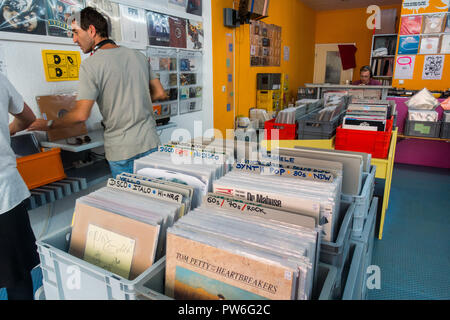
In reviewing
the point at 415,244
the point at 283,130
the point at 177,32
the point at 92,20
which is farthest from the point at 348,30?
the point at 92,20

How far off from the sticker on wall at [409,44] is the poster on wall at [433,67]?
0.26 m

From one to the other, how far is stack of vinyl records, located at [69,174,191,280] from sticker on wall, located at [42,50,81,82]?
1687mm

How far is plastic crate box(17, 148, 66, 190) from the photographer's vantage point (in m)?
1.71

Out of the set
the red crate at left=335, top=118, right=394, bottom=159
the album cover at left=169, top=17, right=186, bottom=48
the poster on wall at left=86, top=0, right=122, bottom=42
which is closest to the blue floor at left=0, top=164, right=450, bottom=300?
the red crate at left=335, top=118, right=394, bottom=159

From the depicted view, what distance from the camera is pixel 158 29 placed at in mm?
3166

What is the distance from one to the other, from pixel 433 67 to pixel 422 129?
2.58 metres

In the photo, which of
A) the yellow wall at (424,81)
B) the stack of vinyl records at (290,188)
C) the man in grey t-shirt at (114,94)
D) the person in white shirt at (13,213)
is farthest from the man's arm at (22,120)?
the yellow wall at (424,81)

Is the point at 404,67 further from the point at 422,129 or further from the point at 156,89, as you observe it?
the point at 156,89

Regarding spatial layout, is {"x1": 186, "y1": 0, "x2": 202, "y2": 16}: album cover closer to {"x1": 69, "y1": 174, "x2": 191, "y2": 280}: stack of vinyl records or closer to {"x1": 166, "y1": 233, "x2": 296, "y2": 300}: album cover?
{"x1": 69, "y1": 174, "x2": 191, "y2": 280}: stack of vinyl records

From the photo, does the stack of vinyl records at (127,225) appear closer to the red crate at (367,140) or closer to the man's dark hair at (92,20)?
the man's dark hair at (92,20)

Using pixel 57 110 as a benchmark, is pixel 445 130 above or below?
below

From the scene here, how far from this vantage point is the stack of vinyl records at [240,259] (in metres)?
0.63
